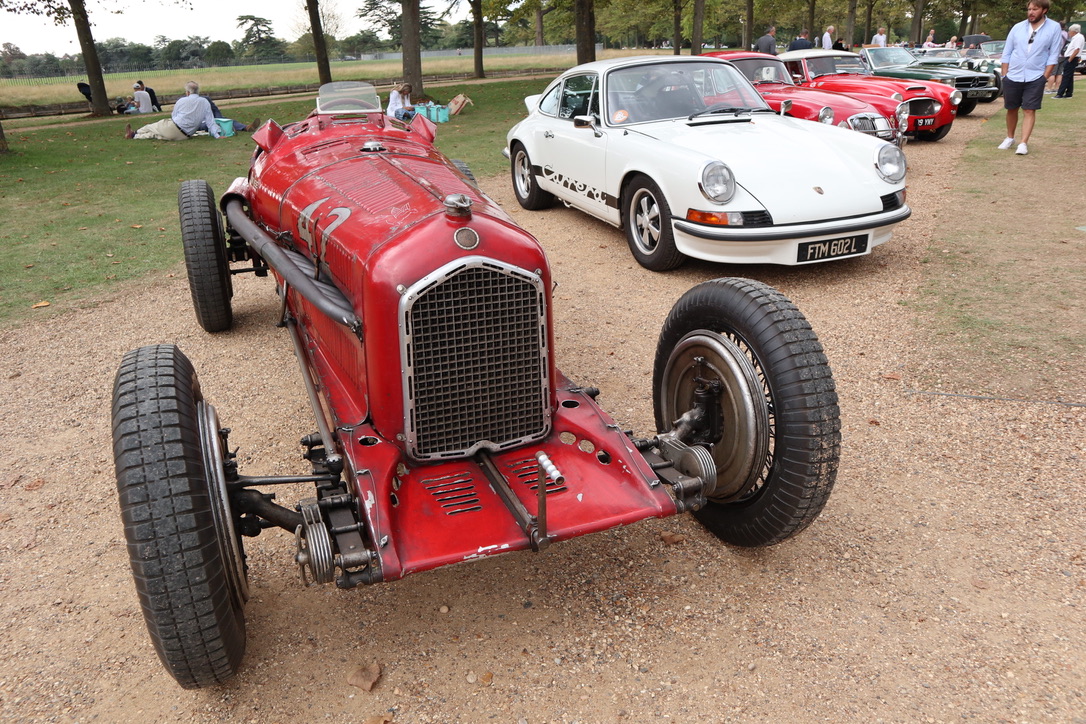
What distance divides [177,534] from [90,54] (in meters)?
24.3

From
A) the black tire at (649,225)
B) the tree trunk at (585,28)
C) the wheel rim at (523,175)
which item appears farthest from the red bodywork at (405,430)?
the tree trunk at (585,28)

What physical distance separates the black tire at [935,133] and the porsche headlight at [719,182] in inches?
346

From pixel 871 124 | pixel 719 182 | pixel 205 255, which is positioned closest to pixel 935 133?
pixel 871 124

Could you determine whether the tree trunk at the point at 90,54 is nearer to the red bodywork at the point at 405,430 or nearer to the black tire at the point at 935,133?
the black tire at the point at 935,133

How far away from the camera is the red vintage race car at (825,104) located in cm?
959

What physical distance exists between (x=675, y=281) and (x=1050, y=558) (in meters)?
3.89

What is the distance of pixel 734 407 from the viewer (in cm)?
296

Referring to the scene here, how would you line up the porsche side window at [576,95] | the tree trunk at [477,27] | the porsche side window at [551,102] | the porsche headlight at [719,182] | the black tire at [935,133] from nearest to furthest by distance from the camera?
the porsche headlight at [719,182], the porsche side window at [576,95], the porsche side window at [551,102], the black tire at [935,133], the tree trunk at [477,27]

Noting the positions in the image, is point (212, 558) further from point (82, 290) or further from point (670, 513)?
point (82, 290)

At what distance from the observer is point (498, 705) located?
2475mm

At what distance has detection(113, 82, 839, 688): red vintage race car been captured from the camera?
2305 millimetres

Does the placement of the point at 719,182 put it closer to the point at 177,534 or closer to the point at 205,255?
the point at 205,255

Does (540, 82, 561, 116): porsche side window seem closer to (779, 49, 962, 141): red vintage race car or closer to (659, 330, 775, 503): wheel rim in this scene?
(779, 49, 962, 141): red vintage race car

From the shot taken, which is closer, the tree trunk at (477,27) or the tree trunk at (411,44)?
the tree trunk at (411,44)
